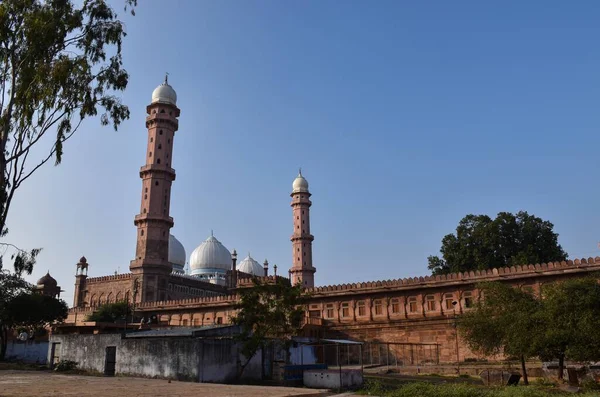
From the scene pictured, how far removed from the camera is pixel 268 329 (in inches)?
883

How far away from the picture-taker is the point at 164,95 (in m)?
51.2

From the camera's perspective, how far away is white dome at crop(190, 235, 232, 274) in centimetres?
6359

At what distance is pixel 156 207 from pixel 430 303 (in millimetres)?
25606

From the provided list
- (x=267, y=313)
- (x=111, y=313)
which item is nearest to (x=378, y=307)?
(x=267, y=313)

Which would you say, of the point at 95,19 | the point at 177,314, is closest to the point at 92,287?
the point at 177,314

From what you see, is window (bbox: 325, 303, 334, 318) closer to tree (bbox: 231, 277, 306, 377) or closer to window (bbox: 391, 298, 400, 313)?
window (bbox: 391, 298, 400, 313)

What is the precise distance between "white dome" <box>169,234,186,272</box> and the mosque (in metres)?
0.12

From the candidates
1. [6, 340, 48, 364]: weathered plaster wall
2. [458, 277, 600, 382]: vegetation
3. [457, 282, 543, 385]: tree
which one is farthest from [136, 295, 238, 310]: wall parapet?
[458, 277, 600, 382]: vegetation

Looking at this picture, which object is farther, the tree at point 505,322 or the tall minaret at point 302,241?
the tall minaret at point 302,241

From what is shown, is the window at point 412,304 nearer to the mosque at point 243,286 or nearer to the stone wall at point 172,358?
the mosque at point 243,286

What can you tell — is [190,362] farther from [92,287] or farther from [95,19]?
[92,287]

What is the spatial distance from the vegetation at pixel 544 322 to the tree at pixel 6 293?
29359 mm

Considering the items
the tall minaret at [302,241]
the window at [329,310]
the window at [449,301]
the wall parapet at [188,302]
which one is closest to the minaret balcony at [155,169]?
the wall parapet at [188,302]

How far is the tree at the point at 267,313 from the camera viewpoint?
22109 mm
